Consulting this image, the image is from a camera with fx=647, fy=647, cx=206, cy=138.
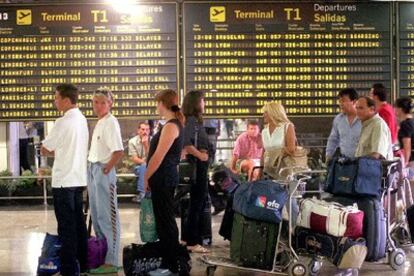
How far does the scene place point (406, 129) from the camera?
21.6ft

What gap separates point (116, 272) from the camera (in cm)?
554

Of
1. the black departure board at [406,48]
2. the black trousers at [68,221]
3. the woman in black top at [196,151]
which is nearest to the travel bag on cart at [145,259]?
the black trousers at [68,221]

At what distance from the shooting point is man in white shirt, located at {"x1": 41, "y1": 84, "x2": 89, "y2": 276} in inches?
202

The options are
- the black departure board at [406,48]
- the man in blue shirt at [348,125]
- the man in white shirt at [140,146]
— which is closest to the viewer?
the man in blue shirt at [348,125]

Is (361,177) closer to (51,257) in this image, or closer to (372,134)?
(372,134)

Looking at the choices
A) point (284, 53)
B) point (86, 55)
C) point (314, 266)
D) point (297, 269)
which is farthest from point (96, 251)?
point (284, 53)

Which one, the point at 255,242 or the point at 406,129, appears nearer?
the point at 255,242

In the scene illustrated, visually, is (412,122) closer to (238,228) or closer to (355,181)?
(355,181)

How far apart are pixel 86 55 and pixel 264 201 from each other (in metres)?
4.16

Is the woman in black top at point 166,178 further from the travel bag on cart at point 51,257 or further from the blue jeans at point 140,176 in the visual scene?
the blue jeans at point 140,176

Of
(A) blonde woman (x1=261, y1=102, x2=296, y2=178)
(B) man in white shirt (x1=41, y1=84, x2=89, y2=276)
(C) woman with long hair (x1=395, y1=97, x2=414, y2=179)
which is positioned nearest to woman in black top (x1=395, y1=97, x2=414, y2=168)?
(C) woman with long hair (x1=395, y1=97, x2=414, y2=179)

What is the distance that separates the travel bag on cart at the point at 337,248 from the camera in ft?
16.4

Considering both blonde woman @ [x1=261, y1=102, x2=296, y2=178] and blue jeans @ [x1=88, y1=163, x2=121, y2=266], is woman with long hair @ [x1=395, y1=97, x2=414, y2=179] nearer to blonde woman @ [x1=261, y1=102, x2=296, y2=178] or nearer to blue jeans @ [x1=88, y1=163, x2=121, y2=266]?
blonde woman @ [x1=261, y1=102, x2=296, y2=178]

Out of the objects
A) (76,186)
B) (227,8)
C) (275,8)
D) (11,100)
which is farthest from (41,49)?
(76,186)
